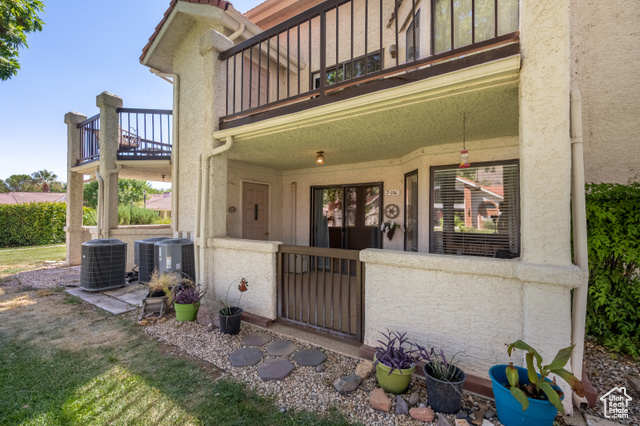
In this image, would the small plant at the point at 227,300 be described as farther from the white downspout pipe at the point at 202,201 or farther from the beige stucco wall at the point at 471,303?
the beige stucco wall at the point at 471,303

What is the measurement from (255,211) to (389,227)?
3261 mm

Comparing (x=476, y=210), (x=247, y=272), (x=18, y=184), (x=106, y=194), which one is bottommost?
(x=247, y=272)

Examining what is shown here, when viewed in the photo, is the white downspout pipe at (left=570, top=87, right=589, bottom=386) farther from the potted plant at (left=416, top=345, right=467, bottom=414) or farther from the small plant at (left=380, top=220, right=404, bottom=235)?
the small plant at (left=380, top=220, right=404, bottom=235)

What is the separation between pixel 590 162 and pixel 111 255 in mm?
8448

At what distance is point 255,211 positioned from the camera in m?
6.56

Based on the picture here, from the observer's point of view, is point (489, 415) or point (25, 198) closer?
point (489, 415)

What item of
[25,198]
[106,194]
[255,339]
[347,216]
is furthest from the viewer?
[25,198]

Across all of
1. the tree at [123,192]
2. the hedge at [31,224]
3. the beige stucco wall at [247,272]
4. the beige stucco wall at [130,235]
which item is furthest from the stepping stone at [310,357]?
the tree at [123,192]

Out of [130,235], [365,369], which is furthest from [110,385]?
[130,235]

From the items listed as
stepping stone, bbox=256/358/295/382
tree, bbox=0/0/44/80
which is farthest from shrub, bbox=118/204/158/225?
stepping stone, bbox=256/358/295/382

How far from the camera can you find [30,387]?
97.0 inches

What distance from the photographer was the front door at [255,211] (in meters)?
6.30

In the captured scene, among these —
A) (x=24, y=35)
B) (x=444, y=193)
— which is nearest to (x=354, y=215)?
(x=444, y=193)

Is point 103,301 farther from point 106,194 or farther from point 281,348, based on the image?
point 281,348
